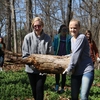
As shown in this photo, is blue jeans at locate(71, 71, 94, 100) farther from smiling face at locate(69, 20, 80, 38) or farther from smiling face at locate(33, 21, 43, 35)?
smiling face at locate(33, 21, 43, 35)

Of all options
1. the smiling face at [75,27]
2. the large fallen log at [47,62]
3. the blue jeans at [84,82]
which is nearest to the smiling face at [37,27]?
the large fallen log at [47,62]

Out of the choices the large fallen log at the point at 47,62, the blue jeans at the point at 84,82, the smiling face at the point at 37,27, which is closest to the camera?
the blue jeans at the point at 84,82

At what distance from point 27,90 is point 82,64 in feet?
9.48

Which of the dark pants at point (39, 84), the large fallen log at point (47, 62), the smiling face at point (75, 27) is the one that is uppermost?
the smiling face at point (75, 27)

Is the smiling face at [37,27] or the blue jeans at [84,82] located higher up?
the smiling face at [37,27]

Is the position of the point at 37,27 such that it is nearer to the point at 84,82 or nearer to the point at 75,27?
the point at 75,27

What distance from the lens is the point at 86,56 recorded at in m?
3.63

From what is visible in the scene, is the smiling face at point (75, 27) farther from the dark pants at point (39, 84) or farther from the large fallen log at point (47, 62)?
the dark pants at point (39, 84)

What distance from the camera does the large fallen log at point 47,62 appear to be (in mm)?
4457

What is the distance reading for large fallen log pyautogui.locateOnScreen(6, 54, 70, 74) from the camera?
175 inches

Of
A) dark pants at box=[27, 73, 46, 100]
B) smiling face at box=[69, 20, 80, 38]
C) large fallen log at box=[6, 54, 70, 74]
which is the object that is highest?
smiling face at box=[69, 20, 80, 38]

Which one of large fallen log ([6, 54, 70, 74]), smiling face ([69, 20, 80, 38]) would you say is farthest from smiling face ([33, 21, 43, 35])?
smiling face ([69, 20, 80, 38])

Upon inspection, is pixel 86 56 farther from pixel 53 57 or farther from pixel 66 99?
pixel 66 99

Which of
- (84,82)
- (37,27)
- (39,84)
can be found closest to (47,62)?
(39,84)
